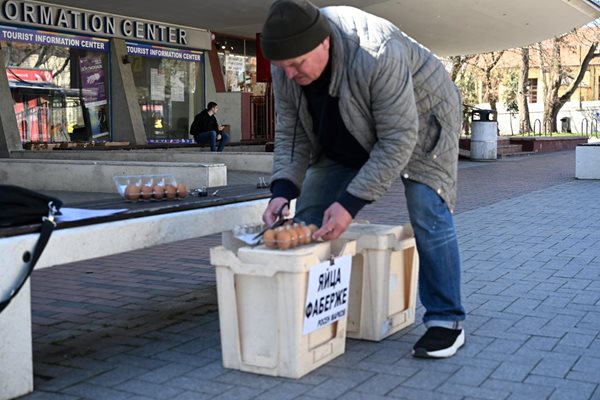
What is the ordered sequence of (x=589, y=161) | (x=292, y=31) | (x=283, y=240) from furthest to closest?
(x=589, y=161) < (x=283, y=240) < (x=292, y=31)

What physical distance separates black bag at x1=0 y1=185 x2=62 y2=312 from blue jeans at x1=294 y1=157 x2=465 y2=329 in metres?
1.51

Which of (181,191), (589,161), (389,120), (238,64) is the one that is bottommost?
(589,161)

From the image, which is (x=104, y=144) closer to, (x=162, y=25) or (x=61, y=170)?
(x=162, y=25)

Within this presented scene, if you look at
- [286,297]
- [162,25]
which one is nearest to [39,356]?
[286,297]

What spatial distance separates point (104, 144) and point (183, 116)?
3973 mm

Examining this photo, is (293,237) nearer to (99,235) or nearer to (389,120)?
(389,120)

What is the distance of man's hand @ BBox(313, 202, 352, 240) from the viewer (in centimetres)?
381

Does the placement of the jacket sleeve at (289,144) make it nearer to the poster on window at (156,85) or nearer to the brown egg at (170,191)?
the brown egg at (170,191)

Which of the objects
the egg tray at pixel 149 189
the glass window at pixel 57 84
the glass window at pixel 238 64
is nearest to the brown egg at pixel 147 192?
the egg tray at pixel 149 189

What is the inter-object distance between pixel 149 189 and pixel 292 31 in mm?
1716

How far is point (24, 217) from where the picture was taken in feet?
11.8

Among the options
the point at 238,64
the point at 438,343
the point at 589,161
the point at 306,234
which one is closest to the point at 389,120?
the point at 306,234

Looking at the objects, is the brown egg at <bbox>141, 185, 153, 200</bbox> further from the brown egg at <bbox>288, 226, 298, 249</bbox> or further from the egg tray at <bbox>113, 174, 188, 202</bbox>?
the brown egg at <bbox>288, 226, 298, 249</bbox>

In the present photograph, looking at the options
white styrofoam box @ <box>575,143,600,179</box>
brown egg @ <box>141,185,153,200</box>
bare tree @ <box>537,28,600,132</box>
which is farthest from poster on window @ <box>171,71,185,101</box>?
bare tree @ <box>537,28,600,132</box>
